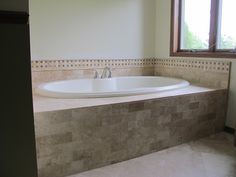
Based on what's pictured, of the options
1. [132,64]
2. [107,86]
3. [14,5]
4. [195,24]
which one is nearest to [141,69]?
[132,64]

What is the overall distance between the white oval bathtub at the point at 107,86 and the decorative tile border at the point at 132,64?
25cm

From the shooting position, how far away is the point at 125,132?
1940mm

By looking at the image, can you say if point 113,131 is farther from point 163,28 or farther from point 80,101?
point 163,28

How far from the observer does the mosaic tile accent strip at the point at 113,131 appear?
1657 millimetres

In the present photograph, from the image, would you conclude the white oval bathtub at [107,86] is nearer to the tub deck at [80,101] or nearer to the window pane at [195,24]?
the tub deck at [80,101]

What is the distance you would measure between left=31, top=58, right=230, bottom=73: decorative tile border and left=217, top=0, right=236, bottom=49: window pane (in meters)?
0.23

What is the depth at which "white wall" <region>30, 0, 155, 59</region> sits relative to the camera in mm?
2791

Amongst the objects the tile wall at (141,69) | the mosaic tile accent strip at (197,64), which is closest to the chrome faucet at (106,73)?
the tile wall at (141,69)

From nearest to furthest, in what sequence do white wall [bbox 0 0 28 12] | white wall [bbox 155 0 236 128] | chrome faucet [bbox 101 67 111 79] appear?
white wall [bbox 0 0 28 12] → chrome faucet [bbox 101 67 111 79] → white wall [bbox 155 0 236 128]

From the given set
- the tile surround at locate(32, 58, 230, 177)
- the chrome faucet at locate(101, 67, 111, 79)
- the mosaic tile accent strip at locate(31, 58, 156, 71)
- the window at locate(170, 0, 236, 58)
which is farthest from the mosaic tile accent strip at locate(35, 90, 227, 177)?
the mosaic tile accent strip at locate(31, 58, 156, 71)

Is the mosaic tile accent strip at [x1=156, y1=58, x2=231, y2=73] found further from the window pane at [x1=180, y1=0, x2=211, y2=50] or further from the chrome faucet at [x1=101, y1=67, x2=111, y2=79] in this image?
the chrome faucet at [x1=101, y1=67, x2=111, y2=79]

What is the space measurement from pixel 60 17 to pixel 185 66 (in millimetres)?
1819

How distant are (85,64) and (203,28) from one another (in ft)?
5.43

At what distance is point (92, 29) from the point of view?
3104mm
